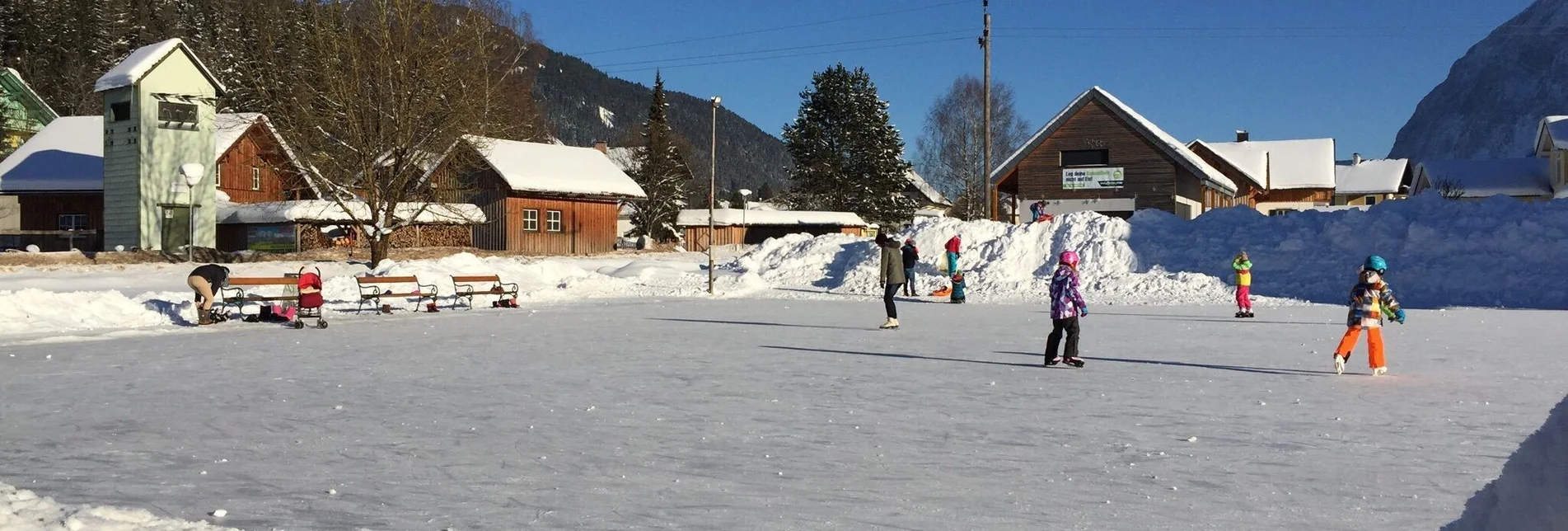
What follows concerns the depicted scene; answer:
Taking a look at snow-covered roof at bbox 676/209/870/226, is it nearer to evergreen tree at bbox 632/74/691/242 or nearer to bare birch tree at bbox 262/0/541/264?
Result: evergreen tree at bbox 632/74/691/242

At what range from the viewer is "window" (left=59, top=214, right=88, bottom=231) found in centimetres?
4434

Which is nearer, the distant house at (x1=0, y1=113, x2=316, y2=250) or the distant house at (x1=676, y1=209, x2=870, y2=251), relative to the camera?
the distant house at (x1=0, y1=113, x2=316, y2=250)

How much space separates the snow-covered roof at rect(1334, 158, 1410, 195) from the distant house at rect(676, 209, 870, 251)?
32.0 metres

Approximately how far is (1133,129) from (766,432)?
34.6 m

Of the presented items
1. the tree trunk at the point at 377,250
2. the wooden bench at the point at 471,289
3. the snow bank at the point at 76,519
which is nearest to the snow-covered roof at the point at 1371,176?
the tree trunk at the point at 377,250

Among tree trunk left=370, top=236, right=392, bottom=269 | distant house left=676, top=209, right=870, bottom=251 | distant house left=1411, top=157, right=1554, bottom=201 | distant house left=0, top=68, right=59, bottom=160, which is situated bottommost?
tree trunk left=370, top=236, right=392, bottom=269

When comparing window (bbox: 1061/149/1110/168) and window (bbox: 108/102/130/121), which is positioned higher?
window (bbox: 108/102/130/121)

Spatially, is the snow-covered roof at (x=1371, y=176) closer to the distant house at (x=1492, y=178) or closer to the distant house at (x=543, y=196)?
the distant house at (x=1492, y=178)

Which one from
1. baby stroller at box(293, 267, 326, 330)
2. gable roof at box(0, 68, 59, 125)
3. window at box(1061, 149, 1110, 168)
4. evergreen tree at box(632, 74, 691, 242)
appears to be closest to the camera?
baby stroller at box(293, 267, 326, 330)

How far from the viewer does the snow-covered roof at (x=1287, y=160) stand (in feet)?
199

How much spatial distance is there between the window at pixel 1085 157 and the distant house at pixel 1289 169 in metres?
Result: 21.1

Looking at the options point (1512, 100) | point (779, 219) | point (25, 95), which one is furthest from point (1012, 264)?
point (1512, 100)

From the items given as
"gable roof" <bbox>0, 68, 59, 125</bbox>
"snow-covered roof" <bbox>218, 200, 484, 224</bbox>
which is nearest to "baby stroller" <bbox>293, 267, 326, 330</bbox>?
"snow-covered roof" <bbox>218, 200, 484, 224</bbox>

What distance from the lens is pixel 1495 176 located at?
218 ft
